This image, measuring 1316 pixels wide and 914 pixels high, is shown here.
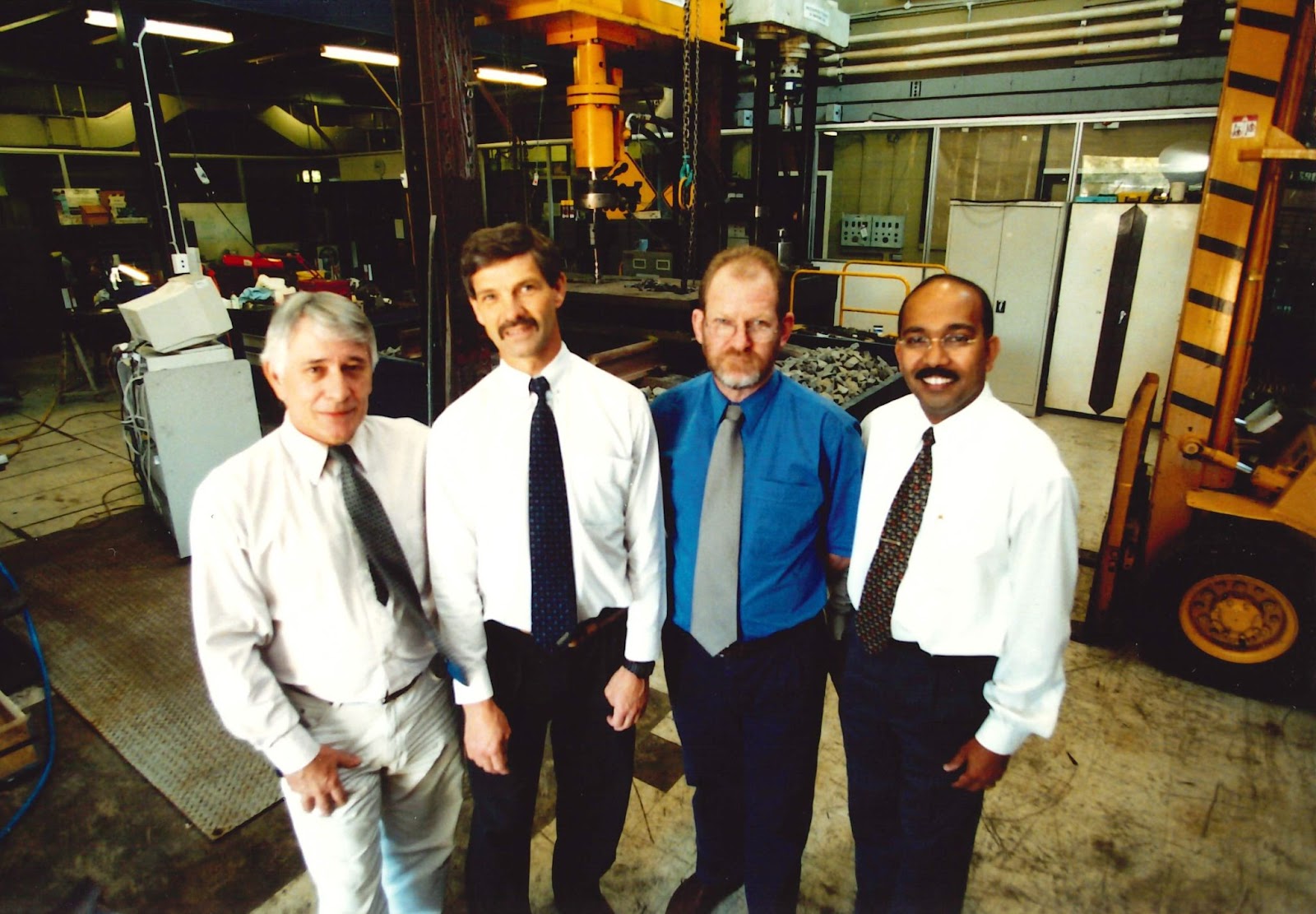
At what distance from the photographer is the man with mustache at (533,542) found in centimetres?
158

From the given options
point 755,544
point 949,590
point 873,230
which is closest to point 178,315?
point 755,544

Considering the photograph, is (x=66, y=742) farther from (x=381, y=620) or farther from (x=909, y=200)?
(x=909, y=200)

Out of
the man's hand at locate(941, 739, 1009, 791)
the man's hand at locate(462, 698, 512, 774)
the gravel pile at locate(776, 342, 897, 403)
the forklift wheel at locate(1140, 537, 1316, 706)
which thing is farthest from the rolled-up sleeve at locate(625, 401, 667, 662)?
the gravel pile at locate(776, 342, 897, 403)

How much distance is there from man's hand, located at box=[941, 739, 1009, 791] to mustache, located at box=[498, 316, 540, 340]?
1291mm

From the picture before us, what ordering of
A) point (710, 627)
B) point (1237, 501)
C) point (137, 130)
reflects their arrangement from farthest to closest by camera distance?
point (137, 130) → point (1237, 501) → point (710, 627)

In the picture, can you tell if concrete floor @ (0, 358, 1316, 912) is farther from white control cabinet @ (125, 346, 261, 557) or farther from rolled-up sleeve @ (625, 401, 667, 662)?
white control cabinet @ (125, 346, 261, 557)

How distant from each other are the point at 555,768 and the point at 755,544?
77cm

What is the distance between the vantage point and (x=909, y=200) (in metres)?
8.35

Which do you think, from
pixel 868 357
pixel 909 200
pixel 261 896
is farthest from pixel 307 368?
pixel 909 200

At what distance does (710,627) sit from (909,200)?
7.86 m

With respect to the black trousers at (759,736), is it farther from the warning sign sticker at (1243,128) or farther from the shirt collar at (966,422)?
the warning sign sticker at (1243,128)

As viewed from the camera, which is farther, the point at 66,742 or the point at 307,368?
the point at 66,742

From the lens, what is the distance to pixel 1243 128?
2861 mm

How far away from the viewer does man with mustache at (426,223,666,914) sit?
1.58 metres
